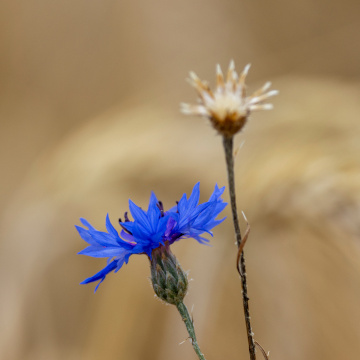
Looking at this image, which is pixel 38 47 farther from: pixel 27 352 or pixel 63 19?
pixel 27 352

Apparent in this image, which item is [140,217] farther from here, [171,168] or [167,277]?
[171,168]

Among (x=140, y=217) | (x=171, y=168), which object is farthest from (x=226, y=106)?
(x=171, y=168)

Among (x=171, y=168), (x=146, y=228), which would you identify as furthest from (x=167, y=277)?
(x=171, y=168)

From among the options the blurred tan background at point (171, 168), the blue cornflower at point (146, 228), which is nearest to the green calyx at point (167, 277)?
the blue cornflower at point (146, 228)

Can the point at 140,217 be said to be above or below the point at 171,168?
below

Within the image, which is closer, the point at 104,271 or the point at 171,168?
the point at 104,271

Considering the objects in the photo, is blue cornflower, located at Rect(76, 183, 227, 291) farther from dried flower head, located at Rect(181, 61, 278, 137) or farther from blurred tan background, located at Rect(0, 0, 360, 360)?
blurred tan background, located at Rect(0, 0, 360, 360)
